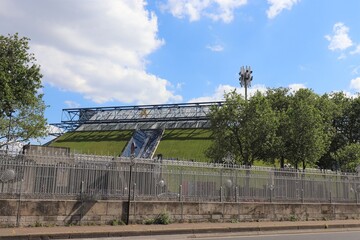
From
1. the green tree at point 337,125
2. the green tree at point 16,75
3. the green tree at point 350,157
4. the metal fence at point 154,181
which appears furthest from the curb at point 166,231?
the green tree at point 337,125

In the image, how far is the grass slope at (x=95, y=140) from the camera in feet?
291

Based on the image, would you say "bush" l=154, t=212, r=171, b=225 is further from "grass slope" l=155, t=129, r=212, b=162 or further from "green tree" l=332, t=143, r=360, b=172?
"grass slope" l=155, t=129, r=212, b=162

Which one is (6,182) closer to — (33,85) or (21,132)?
(33,85)

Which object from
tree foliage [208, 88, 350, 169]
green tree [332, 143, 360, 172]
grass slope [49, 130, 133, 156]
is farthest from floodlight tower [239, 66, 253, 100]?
grass slope [49, 130, 133, 156]

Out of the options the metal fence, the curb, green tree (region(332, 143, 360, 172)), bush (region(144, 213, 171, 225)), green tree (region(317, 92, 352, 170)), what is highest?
green tree (region(317, 92, 352, 170))

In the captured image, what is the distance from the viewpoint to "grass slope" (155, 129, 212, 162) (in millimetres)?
76250

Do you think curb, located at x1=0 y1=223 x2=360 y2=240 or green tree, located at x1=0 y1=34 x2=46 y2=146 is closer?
curb, located at x1=0 y1=223 x2=360 y2=240

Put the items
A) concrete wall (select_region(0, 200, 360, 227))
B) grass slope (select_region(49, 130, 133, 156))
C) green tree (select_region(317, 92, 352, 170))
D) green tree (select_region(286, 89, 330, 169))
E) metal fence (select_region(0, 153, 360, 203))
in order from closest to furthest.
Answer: concrete wall (select_region(0, 200, 360, 227))
metal fence (select_region(0, 153, 360, 203))
green tree (select_region(286, 89, 330, 169))
green tree (select_region(317, 92, 352, 170))
grass slope (select_region(49, 130, 133, 156))

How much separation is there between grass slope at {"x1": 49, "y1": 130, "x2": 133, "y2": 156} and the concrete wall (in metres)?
65.3

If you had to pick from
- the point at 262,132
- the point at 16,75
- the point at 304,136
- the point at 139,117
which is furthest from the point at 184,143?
the point at 16,75

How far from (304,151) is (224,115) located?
8.14 meters

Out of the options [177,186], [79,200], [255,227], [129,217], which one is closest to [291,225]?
[255,227]

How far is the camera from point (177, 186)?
18.4m

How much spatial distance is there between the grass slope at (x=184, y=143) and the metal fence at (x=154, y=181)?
49.0 m
